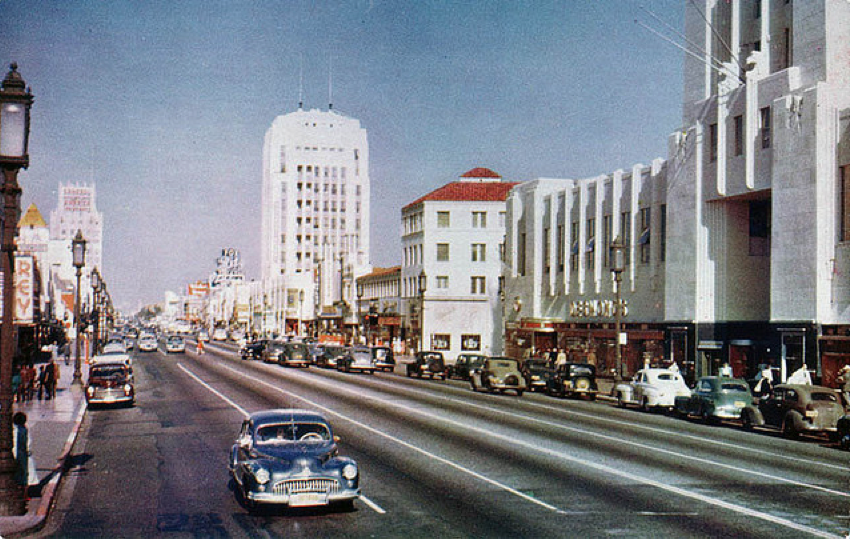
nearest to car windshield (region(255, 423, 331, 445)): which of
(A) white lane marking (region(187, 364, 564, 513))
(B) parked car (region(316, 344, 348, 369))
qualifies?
(A) white lane marking (region(187, 364, 564, 513))

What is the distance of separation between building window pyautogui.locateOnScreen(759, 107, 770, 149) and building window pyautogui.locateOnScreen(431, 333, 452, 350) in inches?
2030

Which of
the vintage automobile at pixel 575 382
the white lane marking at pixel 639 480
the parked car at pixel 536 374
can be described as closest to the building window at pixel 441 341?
the parked car at pixel 536 374

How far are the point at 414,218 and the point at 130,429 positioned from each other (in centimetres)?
6877

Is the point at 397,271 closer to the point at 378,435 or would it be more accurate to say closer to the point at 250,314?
the point at 378,435

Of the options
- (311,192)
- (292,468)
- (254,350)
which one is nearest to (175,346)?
(254,350)

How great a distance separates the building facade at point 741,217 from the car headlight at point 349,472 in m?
27.3

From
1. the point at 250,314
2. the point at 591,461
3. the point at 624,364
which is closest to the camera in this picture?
the point at 591,461

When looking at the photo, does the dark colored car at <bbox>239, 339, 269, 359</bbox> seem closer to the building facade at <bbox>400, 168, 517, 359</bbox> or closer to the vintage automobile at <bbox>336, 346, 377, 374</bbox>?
the building facade at <bbox>400, 168, 517, 359</bbox>

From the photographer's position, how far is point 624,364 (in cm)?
5384

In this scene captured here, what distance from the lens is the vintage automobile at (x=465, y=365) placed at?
50969 millimetres

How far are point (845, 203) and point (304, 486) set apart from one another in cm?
2990

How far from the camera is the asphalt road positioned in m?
13.7

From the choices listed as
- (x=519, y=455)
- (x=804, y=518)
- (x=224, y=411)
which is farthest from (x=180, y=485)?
(x=224, y=411)

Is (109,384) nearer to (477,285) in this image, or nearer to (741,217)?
(741,217)
